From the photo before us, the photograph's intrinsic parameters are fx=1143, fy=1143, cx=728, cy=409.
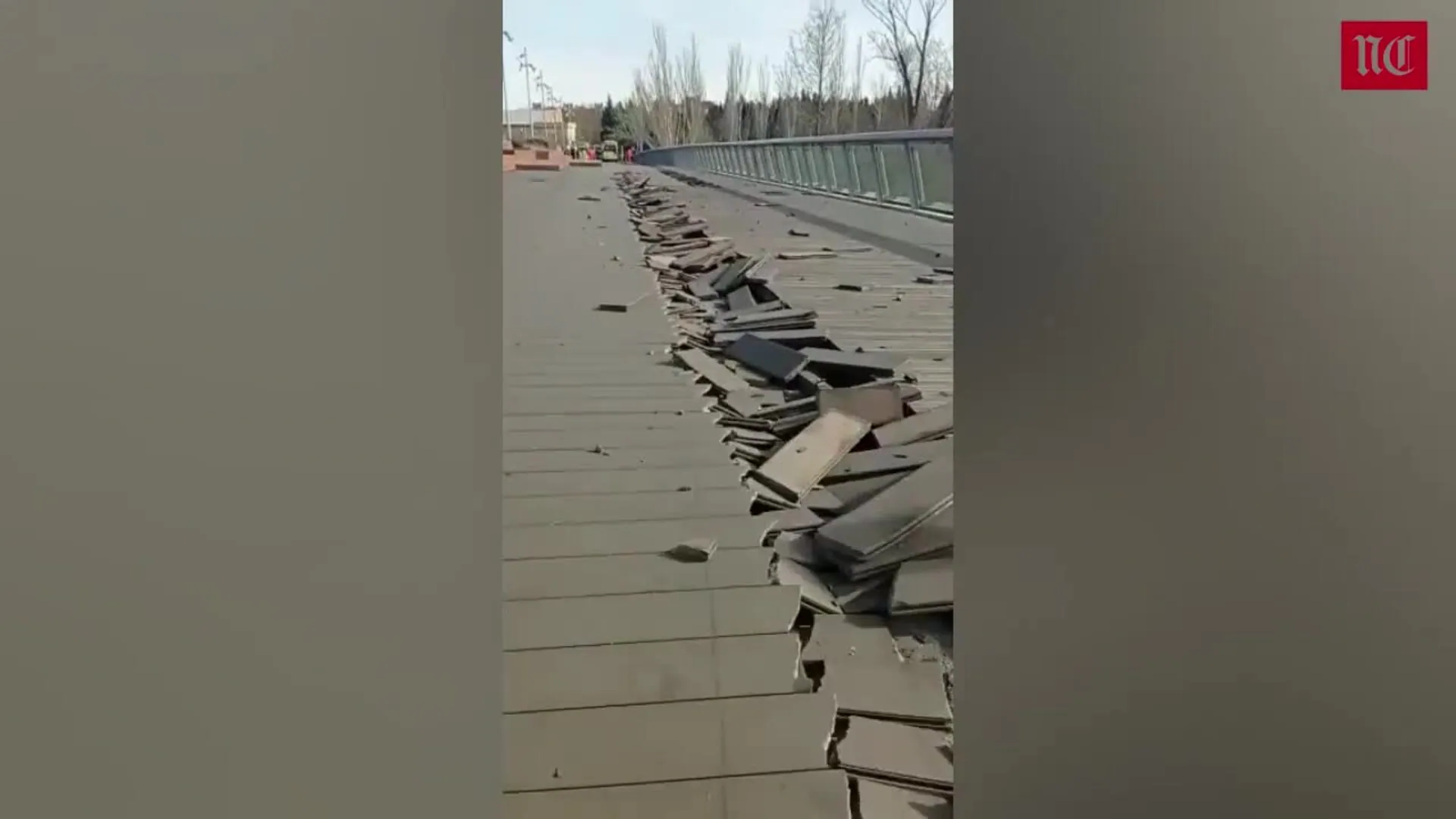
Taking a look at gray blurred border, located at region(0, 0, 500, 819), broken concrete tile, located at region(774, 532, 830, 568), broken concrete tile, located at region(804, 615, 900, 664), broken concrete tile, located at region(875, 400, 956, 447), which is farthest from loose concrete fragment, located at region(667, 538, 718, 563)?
gray blurred border, located at region(0, 0, 500, 819)

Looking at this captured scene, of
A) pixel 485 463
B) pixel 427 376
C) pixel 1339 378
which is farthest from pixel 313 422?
pixel 1339 378

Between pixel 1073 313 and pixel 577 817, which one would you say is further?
pixel 577 817

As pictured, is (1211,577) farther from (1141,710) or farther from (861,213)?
(861,213)

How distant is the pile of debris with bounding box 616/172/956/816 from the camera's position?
211cm

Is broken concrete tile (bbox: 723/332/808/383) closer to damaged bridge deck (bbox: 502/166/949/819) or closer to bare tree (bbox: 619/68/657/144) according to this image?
damaged bridge deck (bbox: 502/166/949/819)

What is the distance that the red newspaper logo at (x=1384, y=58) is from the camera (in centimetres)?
154

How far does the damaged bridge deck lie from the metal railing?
99 cm

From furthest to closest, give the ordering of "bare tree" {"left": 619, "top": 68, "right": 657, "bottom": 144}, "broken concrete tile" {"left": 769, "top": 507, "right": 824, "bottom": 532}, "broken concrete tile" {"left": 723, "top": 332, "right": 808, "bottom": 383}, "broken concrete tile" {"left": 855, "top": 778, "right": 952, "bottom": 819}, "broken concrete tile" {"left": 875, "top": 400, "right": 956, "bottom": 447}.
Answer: "bare tree" {"left": 619, "top": 68, "right": 657, "bottom": 144}
"broken concrete tile" {"left": 723, "top": 332, "right": 808, "bottom": 383}
"broken concrete tile" {"left": 875, "top": 400, "right": 956, "bottom": 447}
"broken concrete tile" {"left": 769, "top": 507, "right": 824, "bottom": 532}
"broken concrete tile" {"left": 855, "top": 778, "right": 952, "bottom": 819}

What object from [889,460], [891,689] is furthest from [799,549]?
[891,689]

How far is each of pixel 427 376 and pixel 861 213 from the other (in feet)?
34.6

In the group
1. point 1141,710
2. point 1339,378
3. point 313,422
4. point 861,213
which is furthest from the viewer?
point 861,213

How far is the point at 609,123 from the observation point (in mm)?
39250

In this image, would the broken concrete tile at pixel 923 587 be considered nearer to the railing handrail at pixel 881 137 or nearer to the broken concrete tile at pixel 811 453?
the broken concrete tile at pixel 811 453

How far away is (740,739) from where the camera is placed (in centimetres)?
201
